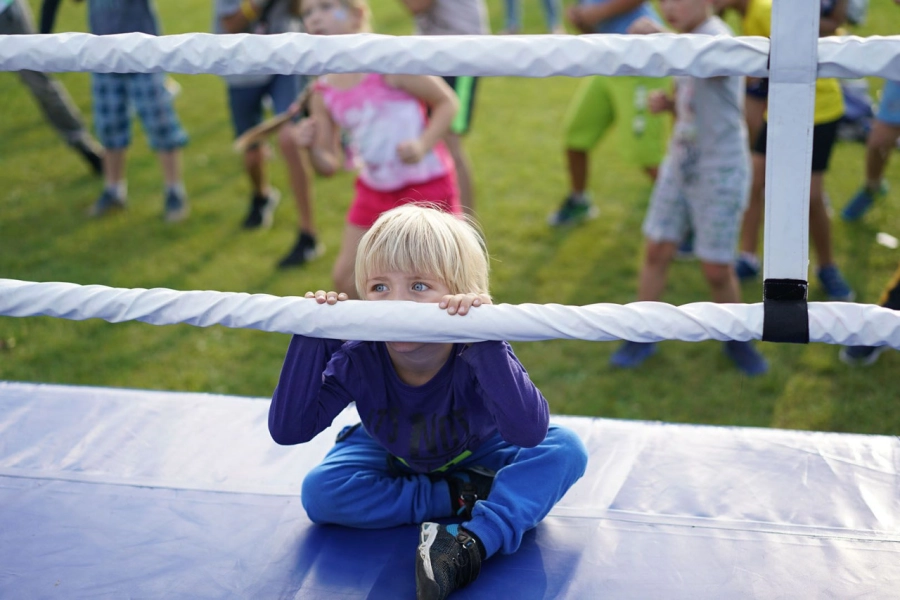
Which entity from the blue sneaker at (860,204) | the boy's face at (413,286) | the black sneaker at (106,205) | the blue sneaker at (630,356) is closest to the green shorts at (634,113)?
the blue sneaker at (630,356)

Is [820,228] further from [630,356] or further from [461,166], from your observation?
[461,166]

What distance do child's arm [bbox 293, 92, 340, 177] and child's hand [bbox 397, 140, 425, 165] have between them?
38 cm

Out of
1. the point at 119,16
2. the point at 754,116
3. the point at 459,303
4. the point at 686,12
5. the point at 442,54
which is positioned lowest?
the point at 459,303

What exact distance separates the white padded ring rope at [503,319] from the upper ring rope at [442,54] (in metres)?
0.40

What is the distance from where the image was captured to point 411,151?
2.95m

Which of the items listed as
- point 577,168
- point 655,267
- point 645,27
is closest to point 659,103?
point 645,27

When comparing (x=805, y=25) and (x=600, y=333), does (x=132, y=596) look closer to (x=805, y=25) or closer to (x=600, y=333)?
(x=600, y=333)

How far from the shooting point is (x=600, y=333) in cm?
159

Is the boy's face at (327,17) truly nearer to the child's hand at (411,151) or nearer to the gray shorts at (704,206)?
the child's hand at (411,151)

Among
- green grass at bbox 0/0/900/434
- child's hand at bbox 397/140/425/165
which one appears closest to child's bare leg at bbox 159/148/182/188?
green grass at bbox 0/0/900/434

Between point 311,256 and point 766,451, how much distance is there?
2.79m

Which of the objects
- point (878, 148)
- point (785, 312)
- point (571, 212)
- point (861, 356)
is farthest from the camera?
point (571, 212)

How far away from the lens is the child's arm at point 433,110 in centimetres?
296

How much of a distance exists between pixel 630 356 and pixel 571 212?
139 cm
